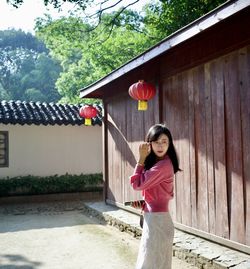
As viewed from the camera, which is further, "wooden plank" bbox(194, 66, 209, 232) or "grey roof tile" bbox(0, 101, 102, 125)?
"grey roof tile" bbox(0, 101, 102, 125)

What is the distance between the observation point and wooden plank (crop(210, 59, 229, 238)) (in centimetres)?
523

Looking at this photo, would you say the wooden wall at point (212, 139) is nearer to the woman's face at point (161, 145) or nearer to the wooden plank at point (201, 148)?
the wooden plank at point (201, 148)

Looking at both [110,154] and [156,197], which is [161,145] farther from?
[110,154]

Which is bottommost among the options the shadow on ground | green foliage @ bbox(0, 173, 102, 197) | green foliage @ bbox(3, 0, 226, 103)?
the shadow on ground

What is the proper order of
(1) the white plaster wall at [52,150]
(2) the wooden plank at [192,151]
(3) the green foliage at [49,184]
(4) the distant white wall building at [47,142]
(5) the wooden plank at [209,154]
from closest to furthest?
(5) the wooden plank at [209,154] < (2) the wooden plank at [192,151] < (3) the green foliage at [49,184] < (4) the distant white wall building at [47,142] < (1) the white plaster wall at [52,150]

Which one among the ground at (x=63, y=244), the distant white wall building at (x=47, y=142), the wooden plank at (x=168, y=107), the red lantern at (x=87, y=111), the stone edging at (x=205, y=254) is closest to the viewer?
the stone edging at (x=205, y=254)

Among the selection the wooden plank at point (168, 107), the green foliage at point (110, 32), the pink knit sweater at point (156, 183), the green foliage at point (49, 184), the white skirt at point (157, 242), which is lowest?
the green foliage at point (49, 184)

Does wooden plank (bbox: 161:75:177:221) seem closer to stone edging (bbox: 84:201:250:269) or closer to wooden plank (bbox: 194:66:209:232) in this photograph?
stone edging (bbox: 84:201:250:269)

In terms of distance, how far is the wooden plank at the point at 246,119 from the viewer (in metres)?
4.78

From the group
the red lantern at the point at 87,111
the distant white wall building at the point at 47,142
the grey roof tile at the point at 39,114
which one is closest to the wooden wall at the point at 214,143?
the red lantern at the point at 87,111

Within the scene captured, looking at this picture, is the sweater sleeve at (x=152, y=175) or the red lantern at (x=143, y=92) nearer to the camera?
the sweater sleeve at (x=152, y=175)

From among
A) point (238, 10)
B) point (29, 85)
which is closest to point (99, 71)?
point (238, 10)

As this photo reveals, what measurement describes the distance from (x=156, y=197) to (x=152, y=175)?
0.23m

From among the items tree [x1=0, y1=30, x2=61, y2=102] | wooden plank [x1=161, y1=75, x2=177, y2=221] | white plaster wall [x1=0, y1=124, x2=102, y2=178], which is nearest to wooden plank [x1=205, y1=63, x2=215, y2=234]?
wooden plank [x1=161, y1=75, x2=177, y2=221]
